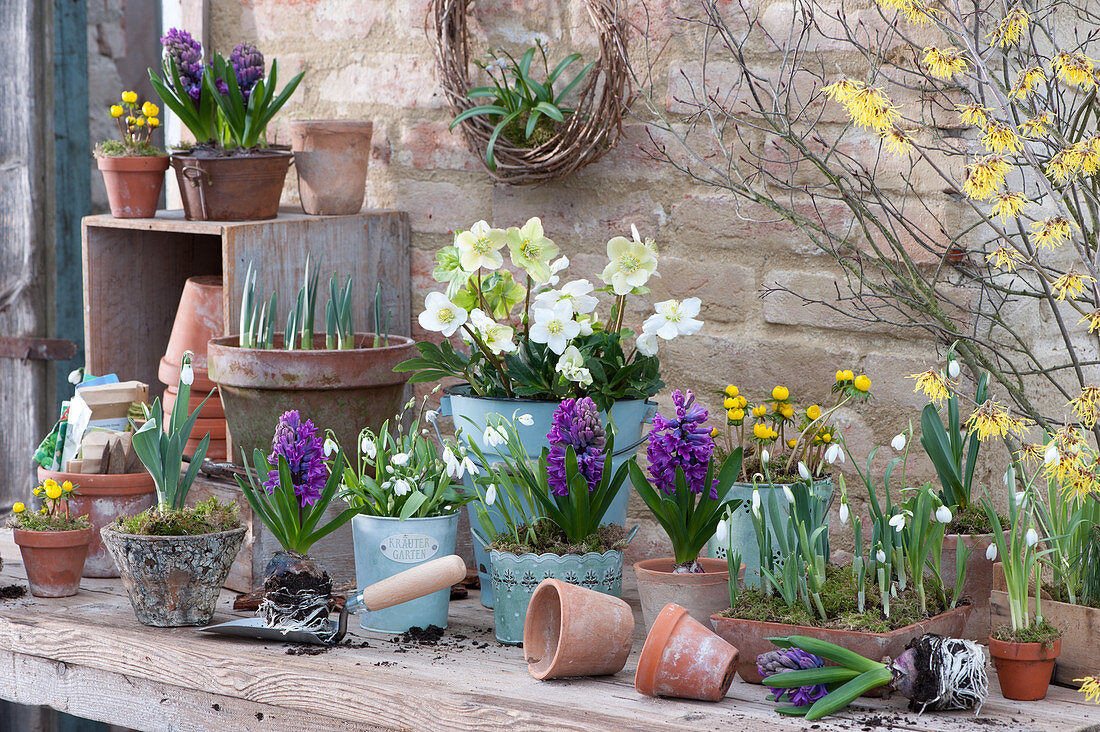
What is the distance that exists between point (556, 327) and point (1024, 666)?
0.80 meters

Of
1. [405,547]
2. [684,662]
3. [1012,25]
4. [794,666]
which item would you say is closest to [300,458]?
[405,547]

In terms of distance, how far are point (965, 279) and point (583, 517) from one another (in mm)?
813

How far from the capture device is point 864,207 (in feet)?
6.66

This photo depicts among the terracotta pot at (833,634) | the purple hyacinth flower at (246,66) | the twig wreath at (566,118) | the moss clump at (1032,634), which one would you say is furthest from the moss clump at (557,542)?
the purple hyacinth flower at (246,66)

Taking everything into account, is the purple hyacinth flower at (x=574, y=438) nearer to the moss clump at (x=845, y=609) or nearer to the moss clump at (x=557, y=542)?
the moss clump at (x=557, y=542)

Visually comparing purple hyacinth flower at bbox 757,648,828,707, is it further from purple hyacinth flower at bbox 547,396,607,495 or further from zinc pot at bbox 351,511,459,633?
zinc pot at bbox 351,511,459,633

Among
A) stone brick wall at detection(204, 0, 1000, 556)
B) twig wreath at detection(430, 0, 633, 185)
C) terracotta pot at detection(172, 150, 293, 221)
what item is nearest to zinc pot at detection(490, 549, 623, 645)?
stone brick wall at detection(204, 0, 1000, 556)

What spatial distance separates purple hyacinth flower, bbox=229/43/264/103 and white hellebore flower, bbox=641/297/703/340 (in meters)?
1.03

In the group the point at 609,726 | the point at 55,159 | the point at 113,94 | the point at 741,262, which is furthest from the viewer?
the point at 113,94

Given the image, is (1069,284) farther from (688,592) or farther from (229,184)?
(229,184)

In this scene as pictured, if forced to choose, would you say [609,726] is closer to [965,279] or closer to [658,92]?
[965,279]

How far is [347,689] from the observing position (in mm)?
1627

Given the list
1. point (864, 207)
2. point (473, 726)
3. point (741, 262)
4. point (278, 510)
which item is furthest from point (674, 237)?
point (473, 726)

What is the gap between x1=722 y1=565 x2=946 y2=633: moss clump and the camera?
162 centimetres
